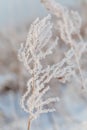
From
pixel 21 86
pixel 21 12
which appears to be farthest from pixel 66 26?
pixel 21 12

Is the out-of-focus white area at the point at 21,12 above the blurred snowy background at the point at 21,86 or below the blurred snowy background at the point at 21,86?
above

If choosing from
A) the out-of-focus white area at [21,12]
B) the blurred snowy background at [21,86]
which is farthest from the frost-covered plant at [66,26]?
the out-of-focus white area at [21,12]

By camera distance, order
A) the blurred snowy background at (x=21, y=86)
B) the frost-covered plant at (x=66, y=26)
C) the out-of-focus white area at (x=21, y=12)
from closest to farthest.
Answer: the frost-covered plant at (x=66, y=26)
the blurred snowy background at (x=21, y=86)
the out-of-focus white area at (x=21, y=12)

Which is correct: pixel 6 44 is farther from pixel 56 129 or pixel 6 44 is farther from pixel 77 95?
pixel 56 129

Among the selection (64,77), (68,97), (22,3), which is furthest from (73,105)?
(22,3)

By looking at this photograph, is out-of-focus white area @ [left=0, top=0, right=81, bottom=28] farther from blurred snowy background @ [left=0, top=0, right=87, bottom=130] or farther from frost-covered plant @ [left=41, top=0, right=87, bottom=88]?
frost-covered plant @ [left=41, top=0, right=87, bottom=88]

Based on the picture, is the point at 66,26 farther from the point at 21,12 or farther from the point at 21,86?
the point at 21,12

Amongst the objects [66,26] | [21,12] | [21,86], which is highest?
[21,12]

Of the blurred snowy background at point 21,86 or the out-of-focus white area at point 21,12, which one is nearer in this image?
the blurred snowy background at point 21,86

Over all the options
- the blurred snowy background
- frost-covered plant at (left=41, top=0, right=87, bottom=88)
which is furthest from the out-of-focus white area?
frost-covered plant at (left=41, top=0, right=87, bottom=88)

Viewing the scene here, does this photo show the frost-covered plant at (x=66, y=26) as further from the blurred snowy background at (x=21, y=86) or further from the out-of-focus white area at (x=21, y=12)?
the out-of-focus white area at (x=21, y=12)
